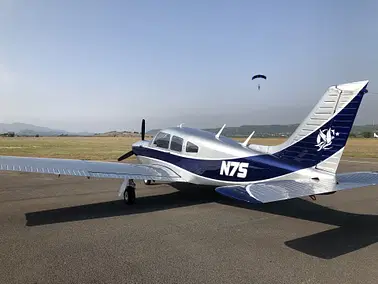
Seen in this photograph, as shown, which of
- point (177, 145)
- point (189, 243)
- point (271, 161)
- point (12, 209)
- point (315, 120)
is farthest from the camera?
point (177, 145)

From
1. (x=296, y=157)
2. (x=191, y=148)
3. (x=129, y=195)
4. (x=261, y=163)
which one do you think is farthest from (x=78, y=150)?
(x=296, y=157)

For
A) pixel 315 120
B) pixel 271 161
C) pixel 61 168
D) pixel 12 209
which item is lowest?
pixel 12 209

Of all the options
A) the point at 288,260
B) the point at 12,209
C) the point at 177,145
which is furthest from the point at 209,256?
the point at 12,209

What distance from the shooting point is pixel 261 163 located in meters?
8.16

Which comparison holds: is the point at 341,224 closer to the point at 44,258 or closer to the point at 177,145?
the point at 177,145

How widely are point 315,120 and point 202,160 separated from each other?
340 centimetres

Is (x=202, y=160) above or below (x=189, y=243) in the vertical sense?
above

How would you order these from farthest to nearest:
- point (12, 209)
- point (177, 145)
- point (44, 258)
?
1. point (177, 145)
2. point (12, 209)
3. point (44, 258)

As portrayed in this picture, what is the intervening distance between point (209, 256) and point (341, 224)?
3.91 metres

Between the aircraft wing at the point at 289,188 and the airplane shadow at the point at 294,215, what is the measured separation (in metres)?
1.00

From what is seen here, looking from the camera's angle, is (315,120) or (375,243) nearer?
(375,243)

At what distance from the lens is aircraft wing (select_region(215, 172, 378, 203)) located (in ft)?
19.4

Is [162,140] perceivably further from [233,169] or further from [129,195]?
[233,169]

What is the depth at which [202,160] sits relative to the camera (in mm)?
9562
